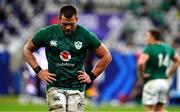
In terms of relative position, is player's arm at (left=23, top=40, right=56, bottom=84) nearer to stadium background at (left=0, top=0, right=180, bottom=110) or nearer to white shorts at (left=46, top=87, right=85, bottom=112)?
white shorts at (left=46, top=87, right=85, bottom=112)

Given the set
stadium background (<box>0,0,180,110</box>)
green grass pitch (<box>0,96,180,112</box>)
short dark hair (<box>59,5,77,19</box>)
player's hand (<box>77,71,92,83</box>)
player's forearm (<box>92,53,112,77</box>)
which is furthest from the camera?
stadium background (<box>0,0,180,110</box>)

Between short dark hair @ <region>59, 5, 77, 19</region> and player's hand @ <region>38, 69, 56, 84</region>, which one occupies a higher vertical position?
short dark hair @ <region>59, 5, 77, 19</region>

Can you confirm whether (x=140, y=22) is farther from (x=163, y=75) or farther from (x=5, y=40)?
(x=163, y=75)

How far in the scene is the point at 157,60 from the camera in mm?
16406

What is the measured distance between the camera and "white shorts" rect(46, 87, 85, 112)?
37.2 ft

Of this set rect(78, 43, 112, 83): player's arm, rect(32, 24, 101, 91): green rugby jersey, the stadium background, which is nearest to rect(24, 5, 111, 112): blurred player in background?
rect(32, 24, 101, 91): green rugby jersey

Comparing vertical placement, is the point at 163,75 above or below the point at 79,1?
below

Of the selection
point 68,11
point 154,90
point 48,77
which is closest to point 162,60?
point 154,90

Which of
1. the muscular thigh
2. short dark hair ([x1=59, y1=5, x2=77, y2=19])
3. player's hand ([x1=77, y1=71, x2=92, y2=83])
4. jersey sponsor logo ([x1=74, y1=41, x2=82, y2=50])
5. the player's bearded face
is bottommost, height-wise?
the muscular thigh

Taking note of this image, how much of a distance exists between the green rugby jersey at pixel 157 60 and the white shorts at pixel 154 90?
109mm

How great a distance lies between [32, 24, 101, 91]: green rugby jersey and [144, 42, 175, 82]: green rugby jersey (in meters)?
5.05

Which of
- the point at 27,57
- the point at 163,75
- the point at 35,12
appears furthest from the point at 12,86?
the point at 27,57

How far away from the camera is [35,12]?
32469 millimetres

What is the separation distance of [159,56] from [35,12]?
54.2 ft
